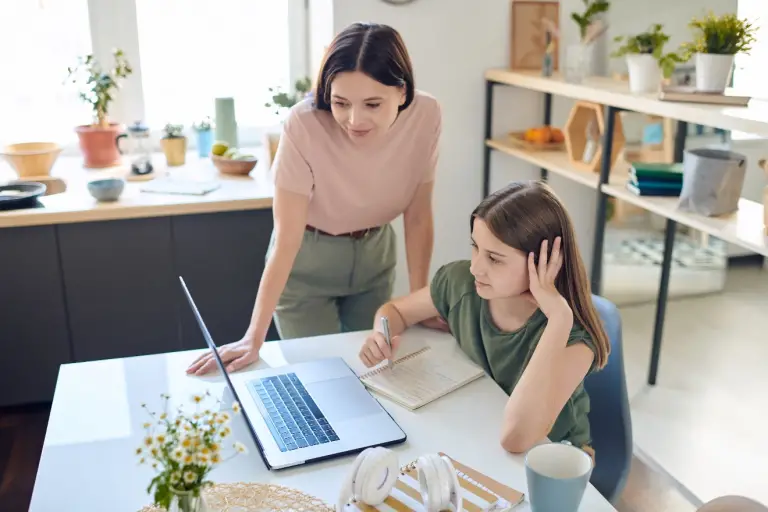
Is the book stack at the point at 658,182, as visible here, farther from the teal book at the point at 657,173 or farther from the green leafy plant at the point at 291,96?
the green leafy plant at the point at 291,96

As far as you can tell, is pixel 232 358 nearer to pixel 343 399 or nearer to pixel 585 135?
pixel 343 399

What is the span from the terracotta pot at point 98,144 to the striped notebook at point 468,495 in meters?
2.11

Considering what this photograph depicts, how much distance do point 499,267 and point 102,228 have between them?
5.08ft

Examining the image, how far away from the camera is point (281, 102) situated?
9.20 feet

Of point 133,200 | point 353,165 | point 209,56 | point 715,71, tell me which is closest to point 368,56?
point 353,165

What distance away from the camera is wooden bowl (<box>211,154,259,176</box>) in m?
2.74

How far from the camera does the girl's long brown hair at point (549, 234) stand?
1.31 meters

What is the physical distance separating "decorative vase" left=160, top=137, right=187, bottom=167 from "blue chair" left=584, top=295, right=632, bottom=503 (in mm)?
1880

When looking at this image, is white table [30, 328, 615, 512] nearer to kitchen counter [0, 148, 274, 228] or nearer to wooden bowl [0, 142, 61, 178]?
kitchen counter [0, 148, 274, 228]

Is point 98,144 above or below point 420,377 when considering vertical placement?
above

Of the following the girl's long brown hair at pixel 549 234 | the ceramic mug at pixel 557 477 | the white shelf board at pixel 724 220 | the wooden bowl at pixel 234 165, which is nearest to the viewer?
the ceramic mug at pixel 557 477

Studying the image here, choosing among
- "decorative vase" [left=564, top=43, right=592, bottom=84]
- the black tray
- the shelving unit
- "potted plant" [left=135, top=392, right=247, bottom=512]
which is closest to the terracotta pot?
the black tray

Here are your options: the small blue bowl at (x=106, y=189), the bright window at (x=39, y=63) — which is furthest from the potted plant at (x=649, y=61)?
the bright window at (x=39, y=63)

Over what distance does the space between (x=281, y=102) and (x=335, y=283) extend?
1104 mm
